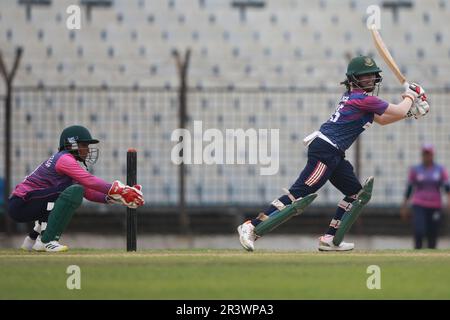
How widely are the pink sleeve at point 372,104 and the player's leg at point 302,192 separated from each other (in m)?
0.44

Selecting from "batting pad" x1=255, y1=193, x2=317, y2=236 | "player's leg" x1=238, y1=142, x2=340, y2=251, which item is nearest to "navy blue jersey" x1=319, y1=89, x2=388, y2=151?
"player's leg" x1=238, y1=142, x2=340, y2=251

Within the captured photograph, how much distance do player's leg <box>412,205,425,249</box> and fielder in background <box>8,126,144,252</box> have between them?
6399 mm

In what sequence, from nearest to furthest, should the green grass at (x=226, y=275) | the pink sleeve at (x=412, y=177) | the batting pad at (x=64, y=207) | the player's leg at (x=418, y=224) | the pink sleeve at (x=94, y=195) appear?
1. the green grass at (x=226, y=275)
2. the batting pad at (x=64, y=207)
3. the pink sleeve at (x=94, y=195)
4. the player's leg at (x=418, y=224)
5. the pink sleeve at (x=412, y=177)

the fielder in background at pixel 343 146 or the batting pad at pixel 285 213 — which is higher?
the fielder in background at pixel 343 146

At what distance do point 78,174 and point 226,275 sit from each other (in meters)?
2.47

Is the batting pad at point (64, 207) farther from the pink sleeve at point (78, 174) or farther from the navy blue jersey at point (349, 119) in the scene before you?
the navy blue jersey at point (349, 119)

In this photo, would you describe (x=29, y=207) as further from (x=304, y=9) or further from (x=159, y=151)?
(x=304, y=9)

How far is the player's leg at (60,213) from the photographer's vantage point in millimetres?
10859

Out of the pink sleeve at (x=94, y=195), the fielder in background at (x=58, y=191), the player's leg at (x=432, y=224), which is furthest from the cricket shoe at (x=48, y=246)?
the player's leg at (x=432, y=224)

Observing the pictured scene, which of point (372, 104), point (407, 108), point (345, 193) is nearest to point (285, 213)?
point (345, 193)

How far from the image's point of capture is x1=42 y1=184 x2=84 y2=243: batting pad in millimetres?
10859

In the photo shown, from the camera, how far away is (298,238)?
1877 cm

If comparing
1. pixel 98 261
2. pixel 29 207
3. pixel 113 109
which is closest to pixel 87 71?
pixel 113 109

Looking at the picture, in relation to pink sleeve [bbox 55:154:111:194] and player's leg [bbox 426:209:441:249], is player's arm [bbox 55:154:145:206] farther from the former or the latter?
player's leg [bbox 426:209:441:249]
